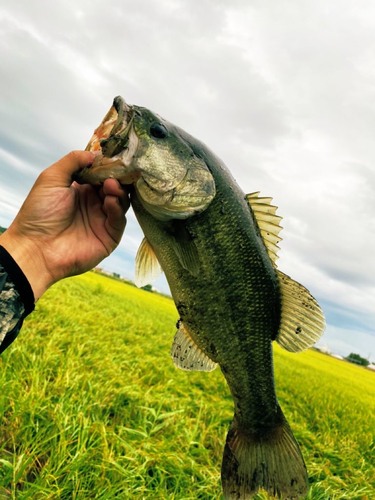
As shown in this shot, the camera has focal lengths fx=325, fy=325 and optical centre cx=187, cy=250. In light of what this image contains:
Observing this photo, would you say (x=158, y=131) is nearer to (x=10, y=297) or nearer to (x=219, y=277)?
(x=219, y=277)

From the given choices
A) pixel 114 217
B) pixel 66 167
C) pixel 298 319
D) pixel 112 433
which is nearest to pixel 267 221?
pixel 298 319

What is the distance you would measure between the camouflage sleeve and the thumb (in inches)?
25.9

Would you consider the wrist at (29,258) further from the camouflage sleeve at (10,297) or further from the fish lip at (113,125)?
the fish lip at (113,125)

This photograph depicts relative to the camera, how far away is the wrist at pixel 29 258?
8.16 feet

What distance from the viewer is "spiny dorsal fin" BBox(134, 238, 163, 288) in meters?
2.43

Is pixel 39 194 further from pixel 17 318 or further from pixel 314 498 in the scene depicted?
pixel 314 498

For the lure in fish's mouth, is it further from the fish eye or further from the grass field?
the grass field

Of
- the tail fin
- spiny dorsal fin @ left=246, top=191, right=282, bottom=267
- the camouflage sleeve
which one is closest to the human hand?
the camouflage sleeve

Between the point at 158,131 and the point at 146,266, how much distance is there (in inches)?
38.7

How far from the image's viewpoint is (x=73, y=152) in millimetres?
2395

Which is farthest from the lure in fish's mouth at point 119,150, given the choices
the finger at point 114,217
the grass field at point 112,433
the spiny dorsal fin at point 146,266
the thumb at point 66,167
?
the grass field at point 112,433

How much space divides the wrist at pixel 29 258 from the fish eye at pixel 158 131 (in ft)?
4.46

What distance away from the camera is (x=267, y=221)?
232cm

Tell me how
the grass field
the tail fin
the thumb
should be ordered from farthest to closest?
the grass field < the thumb < the tail fin
